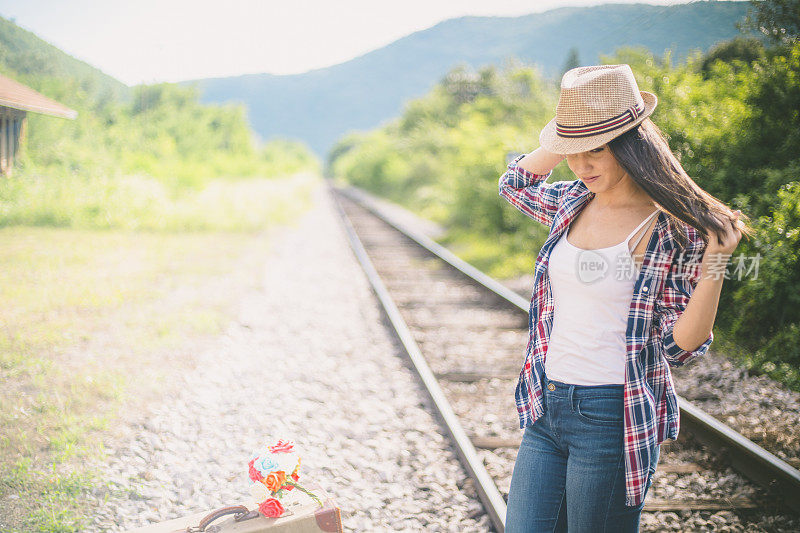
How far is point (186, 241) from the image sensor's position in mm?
10234

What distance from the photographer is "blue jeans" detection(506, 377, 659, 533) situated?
59.6 inches

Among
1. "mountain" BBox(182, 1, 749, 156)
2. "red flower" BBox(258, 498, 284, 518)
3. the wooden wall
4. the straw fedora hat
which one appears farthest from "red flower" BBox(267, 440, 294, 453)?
"mountain" BBox(182, 1, 749, 156)

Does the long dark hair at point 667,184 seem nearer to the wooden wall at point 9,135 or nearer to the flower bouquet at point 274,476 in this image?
the flower bouquet at point 274,476

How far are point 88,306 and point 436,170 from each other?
23651mm

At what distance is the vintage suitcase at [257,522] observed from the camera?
1.99 meters

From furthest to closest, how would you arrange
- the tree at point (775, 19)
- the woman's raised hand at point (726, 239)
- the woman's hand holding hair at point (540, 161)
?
the tree at point (775, 19), the woman's hand holding hair at point (540, 161), the woman's raised hand at point (726, 239)

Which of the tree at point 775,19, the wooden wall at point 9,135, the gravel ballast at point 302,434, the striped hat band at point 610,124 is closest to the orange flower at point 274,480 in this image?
the gravel ballast at point 302,434

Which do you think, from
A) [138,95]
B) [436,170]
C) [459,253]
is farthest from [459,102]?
[138,95]

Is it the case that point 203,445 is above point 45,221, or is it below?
below

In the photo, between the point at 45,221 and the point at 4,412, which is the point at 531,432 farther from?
the point at 45,221

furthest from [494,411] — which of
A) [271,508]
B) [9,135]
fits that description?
[9,135]

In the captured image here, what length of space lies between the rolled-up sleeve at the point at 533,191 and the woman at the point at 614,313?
18 centimetres

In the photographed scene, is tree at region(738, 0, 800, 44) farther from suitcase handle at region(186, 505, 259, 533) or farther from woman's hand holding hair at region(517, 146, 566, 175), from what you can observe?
suitcase handle at region(186, 505, 259, 533)

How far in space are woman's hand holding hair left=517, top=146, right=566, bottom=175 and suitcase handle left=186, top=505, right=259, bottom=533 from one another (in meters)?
1.63
